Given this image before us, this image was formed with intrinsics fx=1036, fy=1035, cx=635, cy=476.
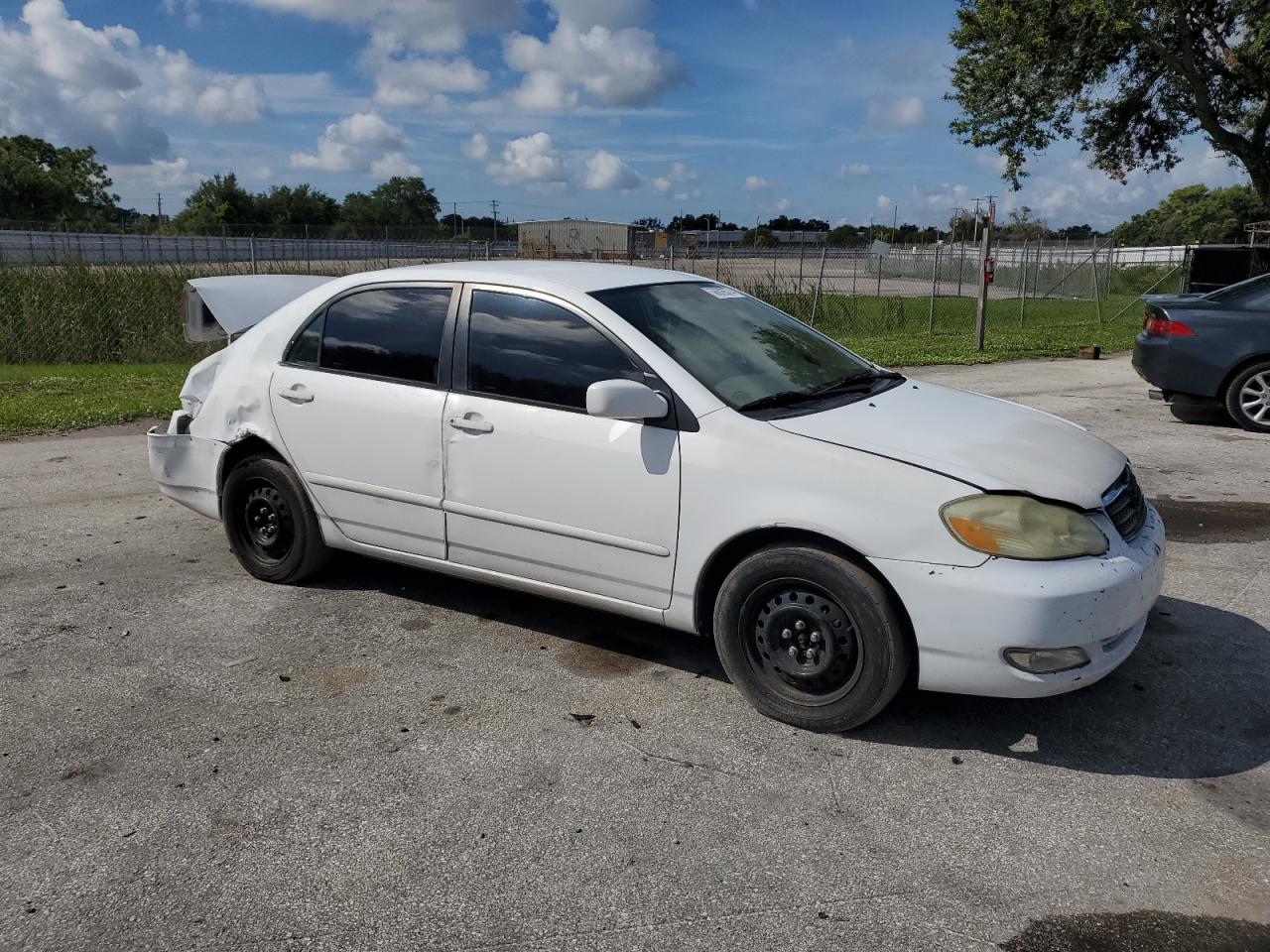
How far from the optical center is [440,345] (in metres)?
4.52

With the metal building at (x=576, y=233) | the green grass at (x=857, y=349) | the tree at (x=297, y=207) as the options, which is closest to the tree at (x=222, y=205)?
the tree at (x=297, y=207)

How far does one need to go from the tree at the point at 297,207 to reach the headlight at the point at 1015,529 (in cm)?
7820

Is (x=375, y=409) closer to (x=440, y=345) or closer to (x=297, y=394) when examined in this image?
(x=440, y=345)

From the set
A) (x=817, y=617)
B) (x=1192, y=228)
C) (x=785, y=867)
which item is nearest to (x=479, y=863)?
(x=785, y=867)

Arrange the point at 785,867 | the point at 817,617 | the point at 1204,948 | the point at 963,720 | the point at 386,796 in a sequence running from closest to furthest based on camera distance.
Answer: the point at 1204,948
the point at 785,867
the point at 386,796
the point at 817,617
the point at 963,720

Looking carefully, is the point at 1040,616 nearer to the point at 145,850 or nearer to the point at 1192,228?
the point at 145,850

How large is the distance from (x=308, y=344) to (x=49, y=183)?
75808 millimetres

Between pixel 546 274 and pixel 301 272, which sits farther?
pixel 301 272

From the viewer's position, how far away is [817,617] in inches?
141

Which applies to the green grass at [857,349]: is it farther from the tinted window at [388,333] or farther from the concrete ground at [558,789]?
the tinted window at [388,333]

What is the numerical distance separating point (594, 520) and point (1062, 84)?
23.2m

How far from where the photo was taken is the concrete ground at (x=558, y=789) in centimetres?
270

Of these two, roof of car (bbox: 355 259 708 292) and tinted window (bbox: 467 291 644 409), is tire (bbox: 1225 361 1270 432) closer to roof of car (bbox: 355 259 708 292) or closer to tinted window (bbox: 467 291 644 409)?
roof of car (bbox: 355 259 708 292)

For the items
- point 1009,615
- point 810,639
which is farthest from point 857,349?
point 1009,615
